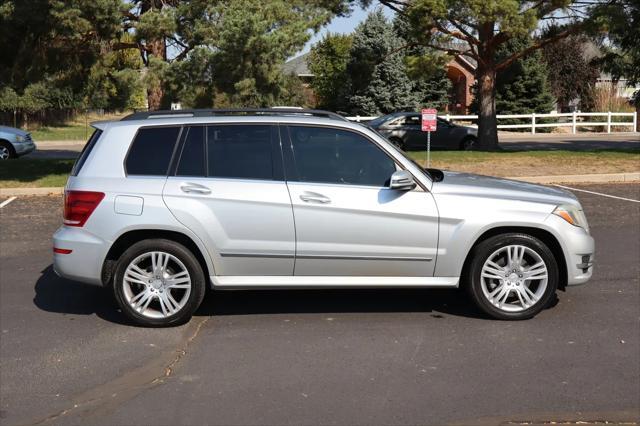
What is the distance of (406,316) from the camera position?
21.4 ft

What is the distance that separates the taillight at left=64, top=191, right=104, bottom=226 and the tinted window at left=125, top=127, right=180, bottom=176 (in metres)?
0.35

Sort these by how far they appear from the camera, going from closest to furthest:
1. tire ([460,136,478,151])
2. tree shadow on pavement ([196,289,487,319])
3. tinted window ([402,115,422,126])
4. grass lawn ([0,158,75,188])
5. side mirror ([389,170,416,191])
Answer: side mirror ([389,170,416,191]) → tree shadow on pavement ([196,289,487,319]) → grass lawn ([0,158,75,188]) → tinted window ([402,115,422,126]) → tire ([460,136,478,151])

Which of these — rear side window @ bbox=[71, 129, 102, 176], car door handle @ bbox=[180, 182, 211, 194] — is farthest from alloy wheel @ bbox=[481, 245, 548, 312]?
rear side window @ bbox=[71, 129, 102, 176]

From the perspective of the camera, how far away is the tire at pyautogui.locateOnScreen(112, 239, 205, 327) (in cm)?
614

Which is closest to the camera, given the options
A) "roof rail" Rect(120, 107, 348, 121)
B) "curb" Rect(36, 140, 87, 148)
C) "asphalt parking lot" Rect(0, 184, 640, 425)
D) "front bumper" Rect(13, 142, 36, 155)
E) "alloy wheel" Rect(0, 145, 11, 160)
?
"asphalt parking lot" Rect(0, 184, 640, 425)

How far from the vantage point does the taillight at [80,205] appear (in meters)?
6.15

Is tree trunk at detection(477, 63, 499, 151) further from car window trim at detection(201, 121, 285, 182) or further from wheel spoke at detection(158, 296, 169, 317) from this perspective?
wheel spoke at detection(158, 296, 169, 317)

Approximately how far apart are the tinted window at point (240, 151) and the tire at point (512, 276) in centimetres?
184

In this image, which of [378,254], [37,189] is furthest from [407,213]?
[37,189]

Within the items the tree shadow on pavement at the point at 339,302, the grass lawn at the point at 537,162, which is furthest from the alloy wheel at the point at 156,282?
the grass lawn at the point at 537,162

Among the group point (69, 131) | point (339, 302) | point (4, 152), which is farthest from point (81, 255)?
point (69, 131)

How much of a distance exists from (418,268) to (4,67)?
1397 cm

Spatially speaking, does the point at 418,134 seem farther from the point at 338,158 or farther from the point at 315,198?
the point at 315,198

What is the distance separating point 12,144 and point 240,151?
17410mm
